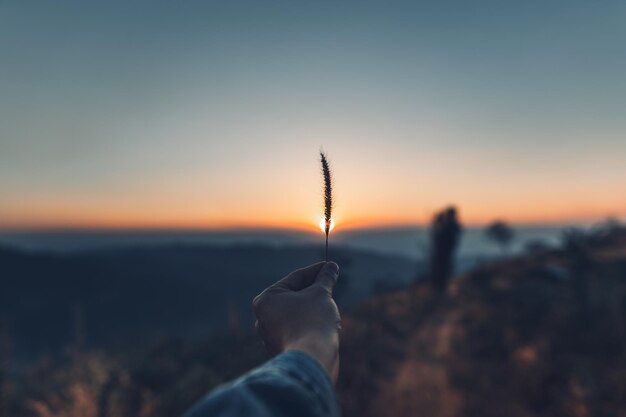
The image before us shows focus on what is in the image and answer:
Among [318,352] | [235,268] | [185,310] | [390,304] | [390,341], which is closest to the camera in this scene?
[318,352]

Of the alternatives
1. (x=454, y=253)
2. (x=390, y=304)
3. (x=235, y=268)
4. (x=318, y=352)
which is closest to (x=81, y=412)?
(x=318, y=352)

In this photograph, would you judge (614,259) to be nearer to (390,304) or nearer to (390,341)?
(390,304)

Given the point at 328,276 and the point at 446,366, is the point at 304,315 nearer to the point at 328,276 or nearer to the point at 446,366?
the point at 328,276

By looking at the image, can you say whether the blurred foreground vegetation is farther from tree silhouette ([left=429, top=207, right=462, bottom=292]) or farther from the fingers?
tree silhouette ([left=429, top=207, right=462, bottom=292])

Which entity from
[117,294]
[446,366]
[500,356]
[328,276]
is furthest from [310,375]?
[117,294]

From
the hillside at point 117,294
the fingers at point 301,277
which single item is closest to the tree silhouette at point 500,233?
the hillside at point 117,294

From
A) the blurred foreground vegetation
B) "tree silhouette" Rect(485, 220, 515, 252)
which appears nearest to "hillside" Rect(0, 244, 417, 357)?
"tree silhouette" Rect(485, 220, 515, 252)

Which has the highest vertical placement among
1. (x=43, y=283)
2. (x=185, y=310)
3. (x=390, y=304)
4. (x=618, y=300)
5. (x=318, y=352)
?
(x=318, y=352)

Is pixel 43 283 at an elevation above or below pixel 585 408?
below
